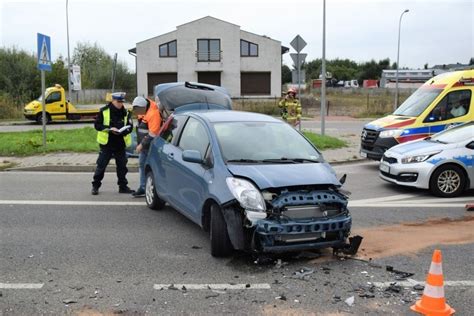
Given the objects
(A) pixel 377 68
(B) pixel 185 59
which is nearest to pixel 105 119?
(B) pixel 185 59

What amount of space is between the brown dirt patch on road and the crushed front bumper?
560 millimetres

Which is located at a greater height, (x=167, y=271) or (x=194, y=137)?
(x=194, y=137)

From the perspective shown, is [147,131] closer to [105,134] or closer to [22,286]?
[105,134]

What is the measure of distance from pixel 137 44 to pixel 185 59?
4.88 metres

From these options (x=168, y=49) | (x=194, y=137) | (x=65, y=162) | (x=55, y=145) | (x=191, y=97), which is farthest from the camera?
(x=168, y=49)

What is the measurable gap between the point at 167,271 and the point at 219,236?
2.13 feet

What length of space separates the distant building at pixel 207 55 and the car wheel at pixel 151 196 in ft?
141

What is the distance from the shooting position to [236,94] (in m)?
51.2

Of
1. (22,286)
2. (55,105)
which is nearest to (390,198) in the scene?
(22,286)

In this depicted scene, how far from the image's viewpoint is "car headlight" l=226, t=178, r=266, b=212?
5.04 meters

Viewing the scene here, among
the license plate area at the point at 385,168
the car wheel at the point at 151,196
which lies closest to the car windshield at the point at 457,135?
the license plate area at the point at 385,168

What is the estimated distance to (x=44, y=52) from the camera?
1325cm

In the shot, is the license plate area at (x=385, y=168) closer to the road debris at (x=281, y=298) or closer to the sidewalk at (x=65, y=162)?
the sidewalk at (x=65, y=162)

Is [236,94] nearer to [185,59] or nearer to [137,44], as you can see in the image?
[185,59]
